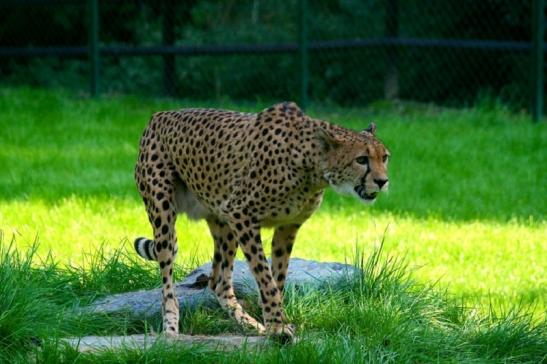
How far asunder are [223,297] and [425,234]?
9.21ft

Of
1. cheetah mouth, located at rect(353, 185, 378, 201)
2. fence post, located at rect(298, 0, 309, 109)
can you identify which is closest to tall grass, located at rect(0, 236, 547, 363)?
cheetah mouth, located at rect(353, 185, 378, 201)

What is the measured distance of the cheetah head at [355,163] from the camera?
14.9 ft

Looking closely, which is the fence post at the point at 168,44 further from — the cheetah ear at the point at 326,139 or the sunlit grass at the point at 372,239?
the cheetah ear at the point at 326,139

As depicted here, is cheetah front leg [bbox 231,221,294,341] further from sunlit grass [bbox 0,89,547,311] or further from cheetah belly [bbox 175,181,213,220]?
sunlit grass [bbox 0,89,547,311]

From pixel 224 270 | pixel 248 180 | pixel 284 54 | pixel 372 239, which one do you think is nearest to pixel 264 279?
pixel 248 180

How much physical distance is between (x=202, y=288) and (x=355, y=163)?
4.62 ft

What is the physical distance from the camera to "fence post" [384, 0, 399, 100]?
12602 millimetres

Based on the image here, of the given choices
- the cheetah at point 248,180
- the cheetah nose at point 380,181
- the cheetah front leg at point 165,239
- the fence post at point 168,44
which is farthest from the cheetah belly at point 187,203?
the fence post at point 168,44

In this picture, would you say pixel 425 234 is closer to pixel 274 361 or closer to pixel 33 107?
pixel 274 361

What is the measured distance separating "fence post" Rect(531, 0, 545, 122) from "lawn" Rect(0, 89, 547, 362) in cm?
19

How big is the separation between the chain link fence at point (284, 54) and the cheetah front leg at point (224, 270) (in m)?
Result: 7.47

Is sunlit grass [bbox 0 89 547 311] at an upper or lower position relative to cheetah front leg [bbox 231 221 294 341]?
lower

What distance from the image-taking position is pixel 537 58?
1181cm

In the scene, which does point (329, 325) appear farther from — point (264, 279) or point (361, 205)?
point (361, 205)
